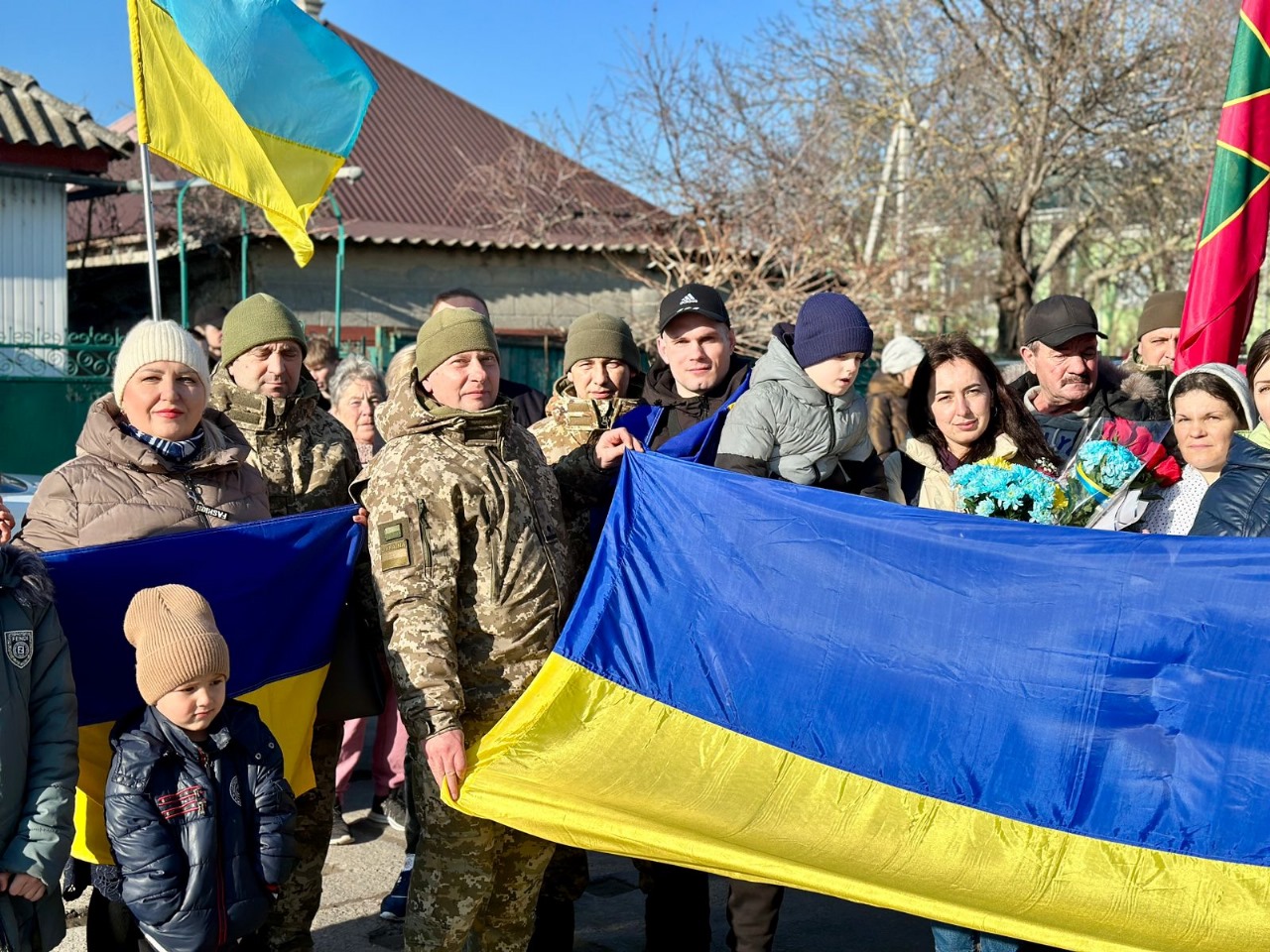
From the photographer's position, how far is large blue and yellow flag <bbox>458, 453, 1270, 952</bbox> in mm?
3465

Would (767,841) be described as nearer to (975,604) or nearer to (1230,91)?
(975,604)

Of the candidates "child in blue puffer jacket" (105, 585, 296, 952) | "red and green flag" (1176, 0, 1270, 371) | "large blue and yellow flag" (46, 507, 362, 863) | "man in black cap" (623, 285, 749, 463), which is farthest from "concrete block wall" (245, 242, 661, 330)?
"child in blue puffer jacket" (105, 585, 296, 952)

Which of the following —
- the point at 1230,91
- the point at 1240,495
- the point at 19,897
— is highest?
the point at 1230,91

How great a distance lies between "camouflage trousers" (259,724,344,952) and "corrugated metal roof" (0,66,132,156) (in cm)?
972

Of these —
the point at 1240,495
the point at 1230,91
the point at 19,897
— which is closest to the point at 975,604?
the point at 1240,495

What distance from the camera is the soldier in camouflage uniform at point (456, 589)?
12.4 ft

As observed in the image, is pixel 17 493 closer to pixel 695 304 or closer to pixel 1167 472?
pixel 695 304

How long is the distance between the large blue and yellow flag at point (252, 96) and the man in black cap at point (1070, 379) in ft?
9.72

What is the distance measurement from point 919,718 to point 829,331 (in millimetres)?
1256

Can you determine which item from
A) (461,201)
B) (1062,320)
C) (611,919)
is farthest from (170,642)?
(461,201)

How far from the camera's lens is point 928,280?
2175 centimetres

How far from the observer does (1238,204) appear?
220 inches

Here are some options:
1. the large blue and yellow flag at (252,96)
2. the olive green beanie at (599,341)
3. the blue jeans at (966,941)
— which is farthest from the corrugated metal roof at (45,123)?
the blue jeans at (966,941)

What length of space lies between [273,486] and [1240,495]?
3.06 m
